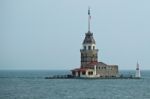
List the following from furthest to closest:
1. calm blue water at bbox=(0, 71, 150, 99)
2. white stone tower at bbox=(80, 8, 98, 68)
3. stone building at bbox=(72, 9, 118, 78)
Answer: white stone tower at bbox=(80, 8, 98, 68)
stone building at bbox=(72, 9, 118, 78)
calm blue water at bbox=(0, 71, 150, 99)

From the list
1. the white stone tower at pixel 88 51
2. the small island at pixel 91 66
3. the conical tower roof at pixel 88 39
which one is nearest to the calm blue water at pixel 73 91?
the small island at pixel 91 66

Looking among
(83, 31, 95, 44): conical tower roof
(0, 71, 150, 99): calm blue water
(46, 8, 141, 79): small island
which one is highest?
(83, 31, 95, 44): conical tower roof

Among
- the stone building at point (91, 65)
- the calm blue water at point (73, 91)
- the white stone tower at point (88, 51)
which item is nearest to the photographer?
the calm blue water at point (73, 91)

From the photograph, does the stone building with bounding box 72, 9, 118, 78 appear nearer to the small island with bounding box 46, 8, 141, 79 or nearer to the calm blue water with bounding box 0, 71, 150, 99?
the small island with bounding box 46, 8, 141, 79

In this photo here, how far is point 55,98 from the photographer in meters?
85.8

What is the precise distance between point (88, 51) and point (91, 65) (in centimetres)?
496

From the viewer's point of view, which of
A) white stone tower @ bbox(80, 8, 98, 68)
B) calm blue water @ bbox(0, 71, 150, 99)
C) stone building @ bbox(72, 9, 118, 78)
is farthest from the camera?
white stone tower @ bbox(80, 8, 98, 68)

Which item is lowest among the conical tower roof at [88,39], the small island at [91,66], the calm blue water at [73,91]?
the calm blue water at [73,91]

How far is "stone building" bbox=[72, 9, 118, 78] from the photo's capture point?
491 feet

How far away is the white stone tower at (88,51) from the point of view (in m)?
153

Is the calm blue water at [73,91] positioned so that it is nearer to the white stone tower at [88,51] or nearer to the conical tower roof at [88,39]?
the white stone tower at [88,51]

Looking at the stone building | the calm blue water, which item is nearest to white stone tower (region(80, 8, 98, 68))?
the stone building

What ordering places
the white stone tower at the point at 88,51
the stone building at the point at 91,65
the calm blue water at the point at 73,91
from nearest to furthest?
the calm blue water at the point at 73,91 < the stone building at the point at 91,65 < the white stone tower at the point at 88,51

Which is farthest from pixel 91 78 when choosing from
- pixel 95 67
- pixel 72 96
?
pixel 72 96
